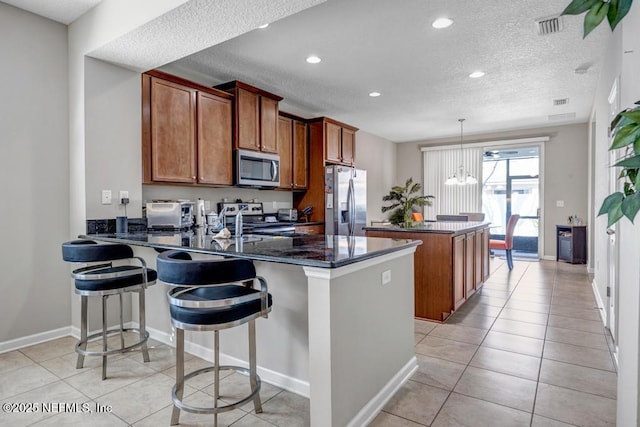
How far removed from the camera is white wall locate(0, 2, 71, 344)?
2752mm

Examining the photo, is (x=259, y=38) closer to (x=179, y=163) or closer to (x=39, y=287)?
(x=179, y=163)

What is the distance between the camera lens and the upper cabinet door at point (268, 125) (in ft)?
14.6

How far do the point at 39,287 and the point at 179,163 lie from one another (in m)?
1.59

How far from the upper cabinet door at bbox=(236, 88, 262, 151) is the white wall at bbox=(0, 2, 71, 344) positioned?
1.66 meters

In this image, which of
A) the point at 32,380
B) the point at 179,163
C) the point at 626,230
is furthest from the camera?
the point at 179,163

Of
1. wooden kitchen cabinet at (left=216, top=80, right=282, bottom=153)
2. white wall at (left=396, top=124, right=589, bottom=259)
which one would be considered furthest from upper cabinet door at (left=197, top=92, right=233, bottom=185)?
white wall at (left=396, top=124, right=589, bottom=259)

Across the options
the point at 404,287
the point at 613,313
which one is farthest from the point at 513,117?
the point at 404,287

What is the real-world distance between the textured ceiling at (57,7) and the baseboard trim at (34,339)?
2649mm

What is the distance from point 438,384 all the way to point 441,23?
2787 mm

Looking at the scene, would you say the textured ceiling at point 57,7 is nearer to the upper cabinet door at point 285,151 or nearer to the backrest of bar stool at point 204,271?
the backrest of bar stool at point 204,271

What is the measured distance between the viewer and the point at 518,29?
3066mm

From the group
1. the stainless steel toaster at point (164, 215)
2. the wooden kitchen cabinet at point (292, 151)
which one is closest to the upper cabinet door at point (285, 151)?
the wooden kitchen cabinet at point (292, 151)

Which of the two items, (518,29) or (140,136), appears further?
(140,136)

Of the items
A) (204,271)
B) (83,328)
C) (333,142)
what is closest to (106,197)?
(83,328)
